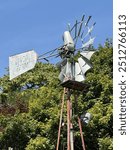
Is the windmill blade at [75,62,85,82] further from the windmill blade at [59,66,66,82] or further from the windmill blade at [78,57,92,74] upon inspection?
the windmill blade at [59,66,66,82]

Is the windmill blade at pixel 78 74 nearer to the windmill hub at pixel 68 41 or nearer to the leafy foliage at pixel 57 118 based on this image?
the windmill hub at pixel 68 41

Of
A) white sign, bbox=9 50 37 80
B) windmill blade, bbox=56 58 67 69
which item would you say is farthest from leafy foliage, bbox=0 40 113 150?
white sign, bbox=9 50 37 80

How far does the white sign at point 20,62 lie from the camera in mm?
9398

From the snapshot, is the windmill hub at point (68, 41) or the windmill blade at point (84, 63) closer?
the windmill hub at point (68, 41)

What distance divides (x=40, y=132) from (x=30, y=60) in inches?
230

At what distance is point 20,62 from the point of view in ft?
30.9

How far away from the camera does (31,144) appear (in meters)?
14.3

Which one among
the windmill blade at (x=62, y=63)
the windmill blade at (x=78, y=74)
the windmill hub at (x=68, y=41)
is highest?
the windmill hub at (x=68, y=41)

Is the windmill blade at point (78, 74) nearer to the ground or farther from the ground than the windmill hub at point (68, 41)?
nearer to the ground

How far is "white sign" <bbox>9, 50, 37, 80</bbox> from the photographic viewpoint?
9.40 m

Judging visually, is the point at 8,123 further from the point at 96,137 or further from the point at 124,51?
the point at 124,51

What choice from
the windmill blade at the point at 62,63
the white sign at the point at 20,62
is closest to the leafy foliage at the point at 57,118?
the windmill blade at the point at 62,63

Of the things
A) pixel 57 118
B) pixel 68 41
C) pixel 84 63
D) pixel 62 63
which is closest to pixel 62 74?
Answer: pixel 62 63

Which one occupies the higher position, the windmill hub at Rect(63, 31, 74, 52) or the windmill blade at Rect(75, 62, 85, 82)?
the windmill hub at Rect(63, 31, 74, 52)
